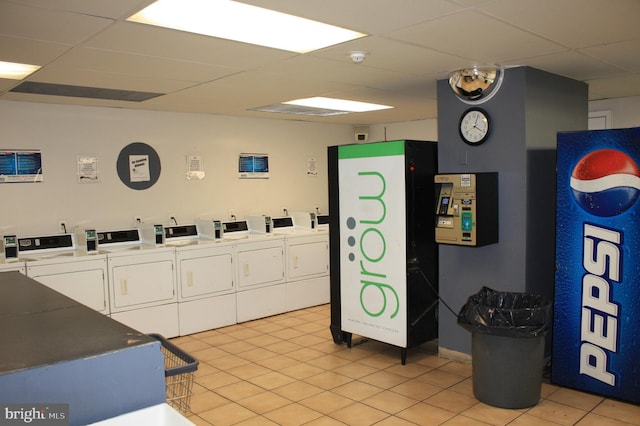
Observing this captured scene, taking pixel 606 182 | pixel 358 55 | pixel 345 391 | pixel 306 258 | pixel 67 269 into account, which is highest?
pixel 358 55

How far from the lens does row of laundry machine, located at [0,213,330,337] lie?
4.93 meters

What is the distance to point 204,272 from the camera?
5.70 meters

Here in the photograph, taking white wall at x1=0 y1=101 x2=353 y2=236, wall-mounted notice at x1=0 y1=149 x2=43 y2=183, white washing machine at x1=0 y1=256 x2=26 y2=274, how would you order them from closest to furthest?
white washing machine at x1=0 y1=256 x2=26 y2=274 → wall-mounted notice at x1=0 y1=149 x2=43 y2=183 → white wall at x1=0 y1=101 x2=353 y2=236

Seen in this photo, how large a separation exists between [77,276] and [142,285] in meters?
0.64

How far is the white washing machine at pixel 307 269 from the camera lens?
646 centimetres

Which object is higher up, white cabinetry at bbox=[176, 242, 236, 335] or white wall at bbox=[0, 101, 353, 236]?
white wall at bbox=[0, 101, 353, 236]

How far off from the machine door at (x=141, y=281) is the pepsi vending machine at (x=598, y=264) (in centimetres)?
376

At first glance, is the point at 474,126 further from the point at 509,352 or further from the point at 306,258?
the point at 306,258

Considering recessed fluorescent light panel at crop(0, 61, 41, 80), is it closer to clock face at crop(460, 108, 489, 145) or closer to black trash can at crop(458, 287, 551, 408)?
clock face at crop(460, 108, 489, 145)

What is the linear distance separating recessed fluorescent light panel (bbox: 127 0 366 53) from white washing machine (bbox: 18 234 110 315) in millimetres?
2933

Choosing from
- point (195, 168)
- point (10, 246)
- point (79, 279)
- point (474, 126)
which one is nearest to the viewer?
point (474, 126)

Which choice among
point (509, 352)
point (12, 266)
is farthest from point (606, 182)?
point (12, 266)

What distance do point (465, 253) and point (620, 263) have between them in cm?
119

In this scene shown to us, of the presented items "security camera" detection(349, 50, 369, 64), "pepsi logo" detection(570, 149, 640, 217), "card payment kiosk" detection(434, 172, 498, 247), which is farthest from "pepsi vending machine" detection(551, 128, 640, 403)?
"security camera" detection(349, 50, 369, 64)
